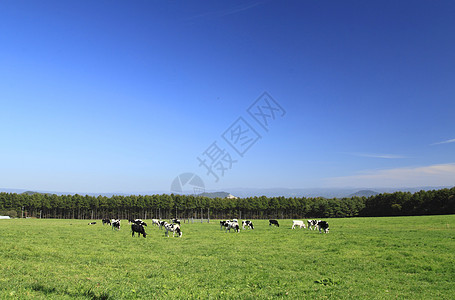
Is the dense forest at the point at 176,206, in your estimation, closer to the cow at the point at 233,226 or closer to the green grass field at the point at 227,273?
the cow at the point at 233,226

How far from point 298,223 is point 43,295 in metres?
39.6

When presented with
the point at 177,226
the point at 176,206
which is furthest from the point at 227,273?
the point at 176,206

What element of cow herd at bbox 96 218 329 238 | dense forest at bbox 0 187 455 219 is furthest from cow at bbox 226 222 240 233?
dense forest at bbox 0 187 455 219

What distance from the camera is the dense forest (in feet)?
373

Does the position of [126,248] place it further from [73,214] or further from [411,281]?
[73,214]

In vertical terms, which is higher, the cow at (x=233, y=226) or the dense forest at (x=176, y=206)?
the cow at (x=233, y=226)

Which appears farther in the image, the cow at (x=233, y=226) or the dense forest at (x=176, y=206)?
the dense forest at (x=176, y=206)

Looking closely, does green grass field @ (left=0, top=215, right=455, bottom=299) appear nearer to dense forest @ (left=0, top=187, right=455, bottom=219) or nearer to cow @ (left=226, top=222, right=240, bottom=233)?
cow @ (left=226, top=222, right=240, bottom=233)

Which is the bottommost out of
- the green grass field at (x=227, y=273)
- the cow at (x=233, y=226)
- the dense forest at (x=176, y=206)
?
the dense forest at (x=176, y=206)

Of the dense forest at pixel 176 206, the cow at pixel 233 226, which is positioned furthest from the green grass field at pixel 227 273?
the dense forest at pixel 176 206

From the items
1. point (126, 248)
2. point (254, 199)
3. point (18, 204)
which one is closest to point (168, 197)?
point (254, 199)

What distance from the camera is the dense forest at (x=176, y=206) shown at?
373 feet

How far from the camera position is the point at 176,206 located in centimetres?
12100

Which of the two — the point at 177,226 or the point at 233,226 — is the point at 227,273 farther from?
the point at 233,226
